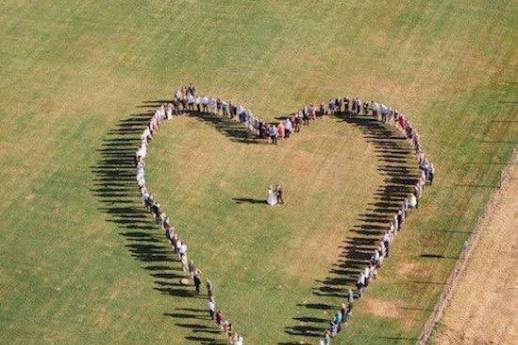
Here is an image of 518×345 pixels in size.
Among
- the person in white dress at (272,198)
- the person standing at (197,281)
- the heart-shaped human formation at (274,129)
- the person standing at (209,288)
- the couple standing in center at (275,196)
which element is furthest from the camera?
the person in white dress at (272,198)

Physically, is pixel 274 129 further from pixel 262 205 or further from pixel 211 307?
pixel 211 307

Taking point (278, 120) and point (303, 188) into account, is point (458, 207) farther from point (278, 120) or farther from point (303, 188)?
point (278, 120)

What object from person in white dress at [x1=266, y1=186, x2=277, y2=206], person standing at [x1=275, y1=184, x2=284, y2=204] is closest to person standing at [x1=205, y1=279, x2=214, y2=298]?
person in white dress at [x1=266, y1=186, x2=277, y2=206]

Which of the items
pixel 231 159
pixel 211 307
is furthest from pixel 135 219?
pixel 211 307

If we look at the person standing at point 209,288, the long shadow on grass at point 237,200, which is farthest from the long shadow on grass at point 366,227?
the person standing at point 209,288

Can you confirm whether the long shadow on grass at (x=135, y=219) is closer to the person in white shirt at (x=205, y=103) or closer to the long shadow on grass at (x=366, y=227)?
the person in white shirt at (x=205, y=103)
